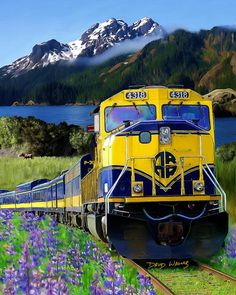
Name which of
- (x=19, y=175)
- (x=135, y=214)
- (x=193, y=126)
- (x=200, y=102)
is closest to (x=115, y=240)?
(x=135, y=214)

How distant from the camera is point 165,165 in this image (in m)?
12.7

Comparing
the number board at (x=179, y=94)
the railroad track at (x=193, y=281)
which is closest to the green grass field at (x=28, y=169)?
the number board at (x=179, y=94)

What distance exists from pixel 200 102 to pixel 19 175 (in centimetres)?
5332

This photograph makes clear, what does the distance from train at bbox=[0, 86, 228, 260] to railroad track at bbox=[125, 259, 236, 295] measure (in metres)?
0.38

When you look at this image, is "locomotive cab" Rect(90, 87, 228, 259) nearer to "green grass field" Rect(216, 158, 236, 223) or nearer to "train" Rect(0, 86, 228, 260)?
"train" Rect(0, 86, 228, 260)

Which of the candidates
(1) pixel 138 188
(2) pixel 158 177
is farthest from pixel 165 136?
(1) pixel 138 188

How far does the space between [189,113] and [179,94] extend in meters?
0.50

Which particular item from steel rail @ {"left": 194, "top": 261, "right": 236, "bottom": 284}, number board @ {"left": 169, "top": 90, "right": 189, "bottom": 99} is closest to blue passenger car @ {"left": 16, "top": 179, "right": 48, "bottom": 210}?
number board @ {"left": 169, "top": 90, "right": 189, "bottom": 99}

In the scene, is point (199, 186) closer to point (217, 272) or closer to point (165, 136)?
point (165, 136)

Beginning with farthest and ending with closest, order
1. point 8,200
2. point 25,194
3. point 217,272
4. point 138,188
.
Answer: point 8,200, point 25,194, point 138,188, point 217,272

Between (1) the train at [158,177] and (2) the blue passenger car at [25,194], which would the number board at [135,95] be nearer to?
(1) the train at [158,177]

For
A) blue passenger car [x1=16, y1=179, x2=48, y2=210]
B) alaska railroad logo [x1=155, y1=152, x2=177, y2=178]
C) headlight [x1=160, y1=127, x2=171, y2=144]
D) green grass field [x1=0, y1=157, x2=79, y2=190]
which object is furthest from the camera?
green grass field [x1=0, y1=157, x2=79, y2=190]

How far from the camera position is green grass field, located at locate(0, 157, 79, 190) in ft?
210

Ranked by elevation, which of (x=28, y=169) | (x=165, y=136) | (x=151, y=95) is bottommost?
(x=28, y=169)
